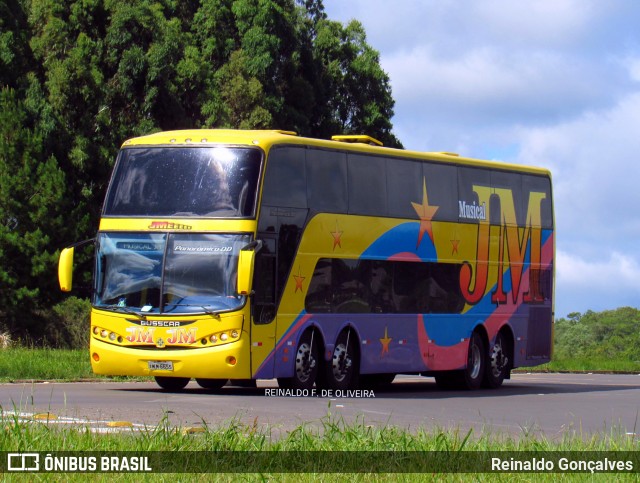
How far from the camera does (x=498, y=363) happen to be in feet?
93.5

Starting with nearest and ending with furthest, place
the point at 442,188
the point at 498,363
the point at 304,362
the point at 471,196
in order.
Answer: the point at 304,362 < the point at 442,188 < the point at 471,196 < the point at 498,363

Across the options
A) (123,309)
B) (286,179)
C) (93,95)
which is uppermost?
(93,95)

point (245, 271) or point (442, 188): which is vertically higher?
point (442, 188)

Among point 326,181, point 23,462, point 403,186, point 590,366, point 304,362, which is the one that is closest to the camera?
point 23,462

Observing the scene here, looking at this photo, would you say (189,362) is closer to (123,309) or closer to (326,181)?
(123,309)

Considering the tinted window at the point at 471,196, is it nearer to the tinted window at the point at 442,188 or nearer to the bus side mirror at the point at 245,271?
the tinted window at the point at 442,188

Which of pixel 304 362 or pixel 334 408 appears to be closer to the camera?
pixel 334 408

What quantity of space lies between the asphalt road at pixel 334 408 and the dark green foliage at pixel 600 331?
187 feet

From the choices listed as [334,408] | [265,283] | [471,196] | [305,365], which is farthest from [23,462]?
[471,196]

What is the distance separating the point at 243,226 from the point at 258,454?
1072cm

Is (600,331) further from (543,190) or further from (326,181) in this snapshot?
(326,181)

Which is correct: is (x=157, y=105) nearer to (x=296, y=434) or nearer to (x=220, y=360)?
(x=220, y=360)

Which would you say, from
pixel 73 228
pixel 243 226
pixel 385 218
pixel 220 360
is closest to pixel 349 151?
pixel 385 218

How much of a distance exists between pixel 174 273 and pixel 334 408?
13.1ft
